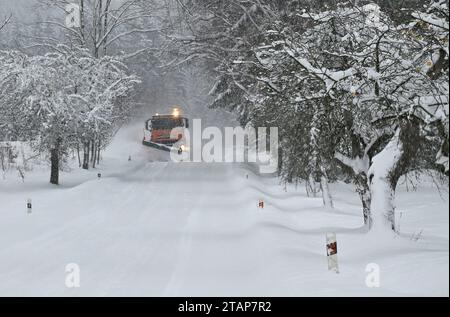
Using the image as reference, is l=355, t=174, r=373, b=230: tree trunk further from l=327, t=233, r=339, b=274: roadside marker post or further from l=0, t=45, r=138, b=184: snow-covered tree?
l=0, t=45, r=138, b=184: snow-covered tree

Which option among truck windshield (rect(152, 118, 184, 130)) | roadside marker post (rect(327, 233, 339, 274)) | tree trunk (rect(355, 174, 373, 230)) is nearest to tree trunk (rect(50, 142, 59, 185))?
truck windshield (rect(152, 118, 184, 130))

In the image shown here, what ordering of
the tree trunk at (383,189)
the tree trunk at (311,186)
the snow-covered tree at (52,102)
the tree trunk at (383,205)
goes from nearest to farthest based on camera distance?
the tree trunk at (383,189) → the tree trunk at (383,205) → the tree trunk at (311,186) → the snow-covered tree at (52,102)

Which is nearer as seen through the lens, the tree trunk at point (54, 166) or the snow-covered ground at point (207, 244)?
the snow-covered ground at point (207, 244)

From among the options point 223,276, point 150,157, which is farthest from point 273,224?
point 150,157

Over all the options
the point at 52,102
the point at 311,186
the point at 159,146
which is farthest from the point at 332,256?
the point at 159,146

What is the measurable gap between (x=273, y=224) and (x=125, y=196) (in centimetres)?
951

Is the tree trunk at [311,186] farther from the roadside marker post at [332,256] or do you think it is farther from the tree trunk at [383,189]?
the roadside marker post at [332,256]

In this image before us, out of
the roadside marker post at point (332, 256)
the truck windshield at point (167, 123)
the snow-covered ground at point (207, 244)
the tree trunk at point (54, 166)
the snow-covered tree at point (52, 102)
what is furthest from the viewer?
the truck windshield at point (167, 123)

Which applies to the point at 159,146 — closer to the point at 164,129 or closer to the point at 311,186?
the point at 164,129

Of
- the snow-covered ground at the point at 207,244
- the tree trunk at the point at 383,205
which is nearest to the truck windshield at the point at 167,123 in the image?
the snow-covered ground at the point at 207,244

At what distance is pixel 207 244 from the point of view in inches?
520

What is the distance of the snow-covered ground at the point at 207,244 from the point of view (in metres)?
8.90

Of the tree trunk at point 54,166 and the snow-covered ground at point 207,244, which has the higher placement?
the tree trunk at point 54,166

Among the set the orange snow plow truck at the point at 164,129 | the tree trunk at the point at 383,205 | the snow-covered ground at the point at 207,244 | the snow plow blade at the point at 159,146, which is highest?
the orange snow plow truck at the point at 164,129
